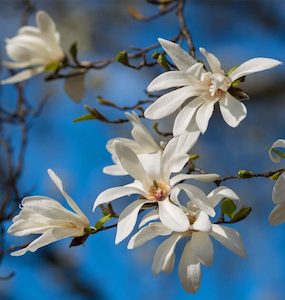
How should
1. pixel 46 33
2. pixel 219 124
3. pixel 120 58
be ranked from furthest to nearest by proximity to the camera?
pixel 219 124 < pixel 46 33 < pixel 120 58

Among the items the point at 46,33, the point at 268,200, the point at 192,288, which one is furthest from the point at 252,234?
the point at 192,288

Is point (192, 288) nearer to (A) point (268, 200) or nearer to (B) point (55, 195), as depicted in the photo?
(B) point (55, 195)

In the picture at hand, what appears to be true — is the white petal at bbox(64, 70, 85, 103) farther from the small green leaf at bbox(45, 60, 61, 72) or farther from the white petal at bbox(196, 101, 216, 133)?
the white petal at bbox(196, 101, 216, 133)

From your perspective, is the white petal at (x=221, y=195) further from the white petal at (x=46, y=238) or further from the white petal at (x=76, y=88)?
the white petal at (x=76, y=88)

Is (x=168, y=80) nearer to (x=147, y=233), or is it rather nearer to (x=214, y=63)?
(x=214, y=63)

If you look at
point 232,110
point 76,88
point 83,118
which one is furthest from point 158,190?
point 76,88

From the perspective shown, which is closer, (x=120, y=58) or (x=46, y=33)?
(x=120, y=58)

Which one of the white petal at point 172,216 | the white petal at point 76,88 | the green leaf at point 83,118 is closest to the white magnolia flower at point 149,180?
the white petal at point 172,216

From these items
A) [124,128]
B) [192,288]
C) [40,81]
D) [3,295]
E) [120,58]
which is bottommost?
[3,295]
